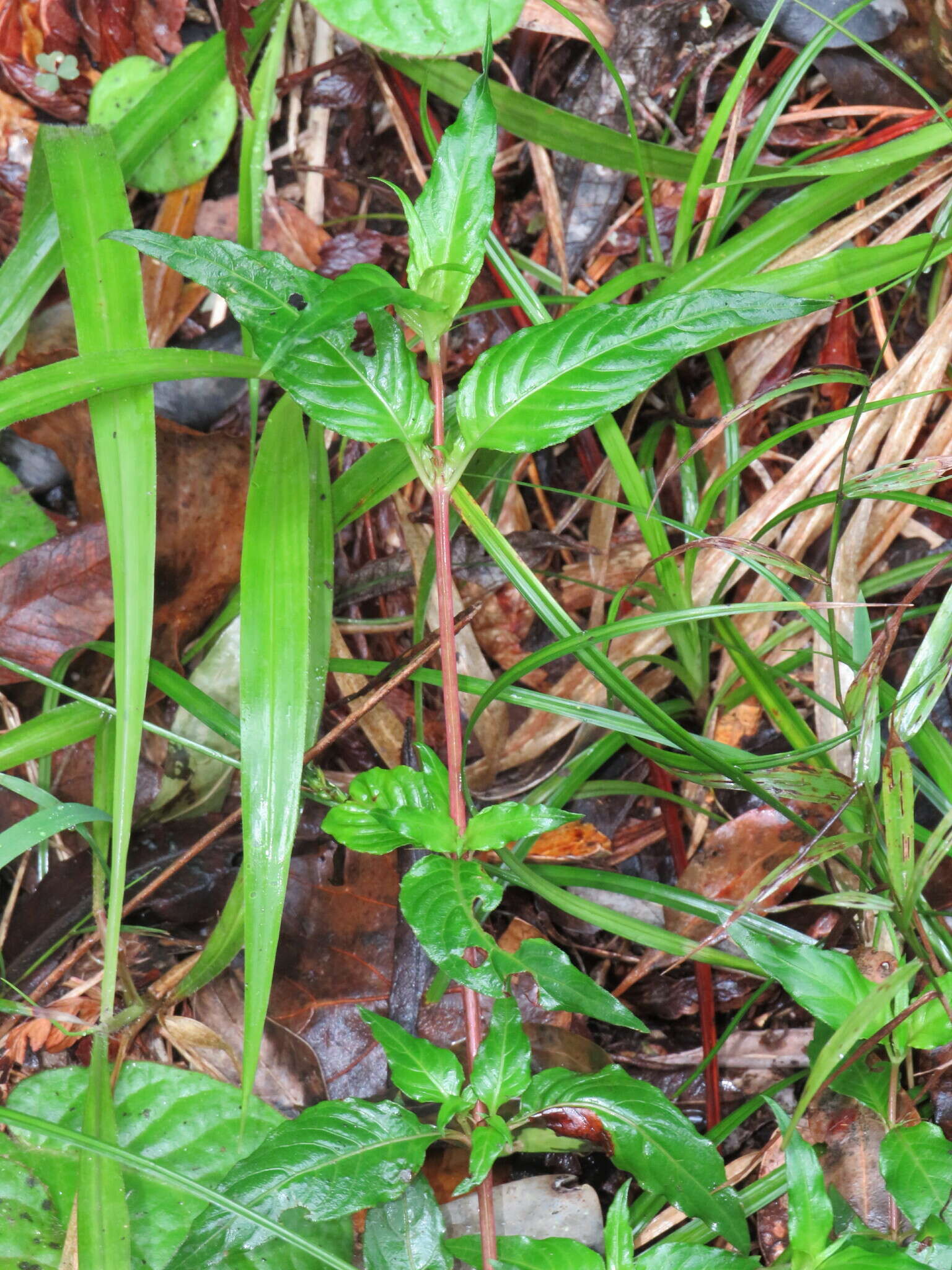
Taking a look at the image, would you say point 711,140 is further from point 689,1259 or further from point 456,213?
point 689,1259

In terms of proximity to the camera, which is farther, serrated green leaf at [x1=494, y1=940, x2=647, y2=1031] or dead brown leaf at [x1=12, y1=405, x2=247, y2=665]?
dead brown leaf at [x1=12, y1=405, x2=247, y2=665]

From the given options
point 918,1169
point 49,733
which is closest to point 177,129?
point 49,733

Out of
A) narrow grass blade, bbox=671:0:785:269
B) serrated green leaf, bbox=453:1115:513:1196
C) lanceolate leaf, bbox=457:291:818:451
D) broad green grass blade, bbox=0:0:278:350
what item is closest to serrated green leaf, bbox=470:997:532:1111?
serrated green leaf, bbox=453:1115:513:1196

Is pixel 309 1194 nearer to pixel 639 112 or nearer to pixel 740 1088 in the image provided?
pixel 740 1088

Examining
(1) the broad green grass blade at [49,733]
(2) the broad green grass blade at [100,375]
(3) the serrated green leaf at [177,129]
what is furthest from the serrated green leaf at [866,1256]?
(3) the serrated green leaf at [177,129]

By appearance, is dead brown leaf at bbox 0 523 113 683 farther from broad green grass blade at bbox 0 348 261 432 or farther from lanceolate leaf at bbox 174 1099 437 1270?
lanceolate leaf at bbox 174 1099 437 1270

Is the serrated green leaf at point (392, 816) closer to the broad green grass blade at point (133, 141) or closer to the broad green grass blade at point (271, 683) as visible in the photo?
the broad green grass blade at point (271, 683)

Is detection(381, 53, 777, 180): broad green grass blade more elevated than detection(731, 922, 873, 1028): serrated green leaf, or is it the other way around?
detection(381, 53, 777, 180): broad green grass blade
